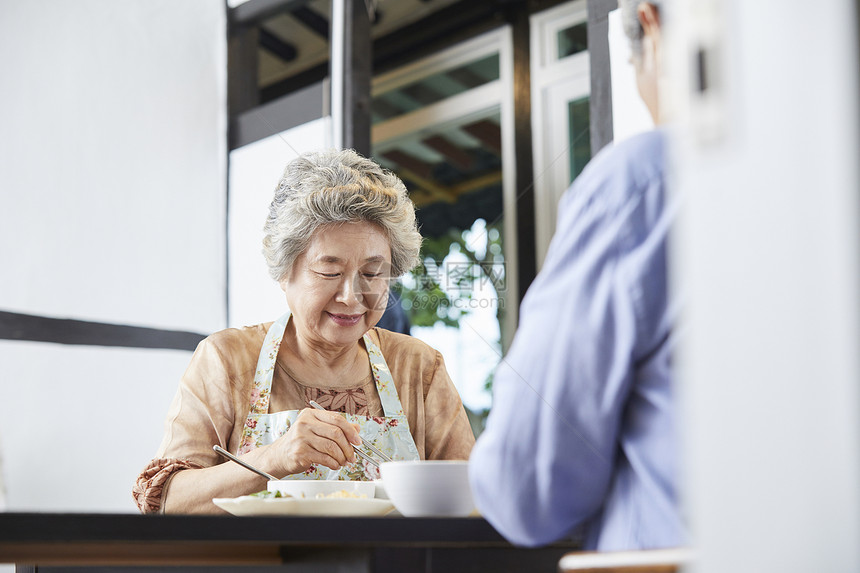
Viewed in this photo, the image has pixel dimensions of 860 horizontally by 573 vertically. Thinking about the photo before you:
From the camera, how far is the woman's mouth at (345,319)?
1392mm

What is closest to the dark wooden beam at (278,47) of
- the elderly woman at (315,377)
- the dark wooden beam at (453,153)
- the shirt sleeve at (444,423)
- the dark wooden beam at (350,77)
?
the dark wooden beam at (350,77)

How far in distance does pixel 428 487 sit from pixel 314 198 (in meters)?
0.66

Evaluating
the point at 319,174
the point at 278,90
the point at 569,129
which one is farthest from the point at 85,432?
the point at 278,90

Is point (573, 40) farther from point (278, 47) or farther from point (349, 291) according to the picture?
point (278, 47)

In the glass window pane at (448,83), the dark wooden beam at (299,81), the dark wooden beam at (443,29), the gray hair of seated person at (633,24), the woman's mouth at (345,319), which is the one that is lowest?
the woman's mouth at (345,319)

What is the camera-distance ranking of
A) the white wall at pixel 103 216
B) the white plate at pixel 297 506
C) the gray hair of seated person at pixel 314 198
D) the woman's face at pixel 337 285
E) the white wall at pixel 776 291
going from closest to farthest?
the white wall at pixel 776 291
the white plate at pixel 297 506
the woman's face at pixel 337 285
the gray hair of seated person at pixel 314 198
the white wall at pixel 103 216

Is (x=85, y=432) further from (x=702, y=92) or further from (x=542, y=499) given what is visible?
(x=702, y=92)

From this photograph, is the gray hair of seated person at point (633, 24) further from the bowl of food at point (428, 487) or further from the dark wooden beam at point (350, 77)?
the dark wooden beam at point (350, 77)

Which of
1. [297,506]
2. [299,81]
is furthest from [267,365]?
[299,81]

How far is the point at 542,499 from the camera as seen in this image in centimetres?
75

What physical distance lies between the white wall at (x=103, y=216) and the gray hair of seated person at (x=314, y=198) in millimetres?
126

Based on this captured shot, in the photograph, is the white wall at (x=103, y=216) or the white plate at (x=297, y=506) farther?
the white wall at (x=103, y=216)

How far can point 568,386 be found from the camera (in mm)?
730

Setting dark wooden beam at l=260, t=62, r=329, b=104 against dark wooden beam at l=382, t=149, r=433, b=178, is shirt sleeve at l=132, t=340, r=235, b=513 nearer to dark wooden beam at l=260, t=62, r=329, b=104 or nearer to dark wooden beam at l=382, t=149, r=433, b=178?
dark wooden beam at l=382, t=149, r=433, b=178
